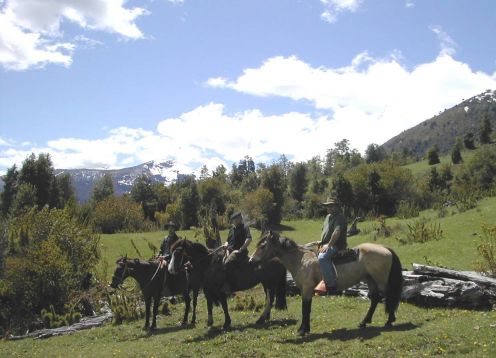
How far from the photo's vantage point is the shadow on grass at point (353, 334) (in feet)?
32.2

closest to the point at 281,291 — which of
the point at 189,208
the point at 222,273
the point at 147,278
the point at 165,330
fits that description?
the point at 222,273

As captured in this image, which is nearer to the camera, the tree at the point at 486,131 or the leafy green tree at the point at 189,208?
the leafy green tree at the point at 189,208

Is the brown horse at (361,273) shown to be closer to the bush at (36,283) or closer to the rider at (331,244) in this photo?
the rider at (331,244)

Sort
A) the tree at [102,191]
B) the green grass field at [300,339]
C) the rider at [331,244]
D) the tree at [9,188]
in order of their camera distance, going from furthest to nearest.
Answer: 1. the tree at [102,191]
2. the tree at [9,188]
3. the rider at [331,244]
4. the green grass field at [300,339]

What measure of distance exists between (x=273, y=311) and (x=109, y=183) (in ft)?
264

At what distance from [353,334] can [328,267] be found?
1.57 meters

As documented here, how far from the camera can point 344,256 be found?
1054cm

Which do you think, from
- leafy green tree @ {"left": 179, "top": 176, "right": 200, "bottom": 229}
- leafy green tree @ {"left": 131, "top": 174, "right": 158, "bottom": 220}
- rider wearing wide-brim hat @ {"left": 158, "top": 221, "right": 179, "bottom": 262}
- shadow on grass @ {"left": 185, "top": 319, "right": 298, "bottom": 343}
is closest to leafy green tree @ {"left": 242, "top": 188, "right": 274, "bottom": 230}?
leafy green tree @ {"left": 179, "top": 176, "right": 200, "bottom": 229}

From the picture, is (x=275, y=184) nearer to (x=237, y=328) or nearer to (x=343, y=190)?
(x=343, y=190)

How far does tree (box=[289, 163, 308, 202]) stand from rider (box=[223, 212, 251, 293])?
67292 mm

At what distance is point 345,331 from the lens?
1051cm

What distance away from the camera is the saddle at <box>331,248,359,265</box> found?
10511mm

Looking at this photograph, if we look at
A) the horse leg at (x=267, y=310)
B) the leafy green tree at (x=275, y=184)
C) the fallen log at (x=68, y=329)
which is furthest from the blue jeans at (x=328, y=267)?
the leafy green tree at (x=275, y=184)

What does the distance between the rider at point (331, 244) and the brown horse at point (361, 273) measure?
0.24 m
